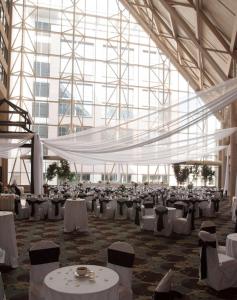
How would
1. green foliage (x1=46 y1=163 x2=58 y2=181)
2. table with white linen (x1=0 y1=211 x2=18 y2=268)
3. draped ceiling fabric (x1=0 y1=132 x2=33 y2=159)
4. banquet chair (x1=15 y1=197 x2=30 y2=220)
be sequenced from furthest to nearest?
green foliage (x1=46 y1=163 x2=58 y2=181) < banquet chair (x1=15 y1=197 x2=30 y2=220) < draped ceiling fabric (x1=0 y1=132 x2=33 y2=159) < table with white linen (x1=0 y1=211 x2=18 y2=268)

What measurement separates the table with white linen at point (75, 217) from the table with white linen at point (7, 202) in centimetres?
364

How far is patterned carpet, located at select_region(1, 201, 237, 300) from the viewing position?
445cm

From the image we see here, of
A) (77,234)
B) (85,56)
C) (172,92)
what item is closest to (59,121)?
(85,56)

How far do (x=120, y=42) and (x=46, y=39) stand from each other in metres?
4.21

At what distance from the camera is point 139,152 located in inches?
341

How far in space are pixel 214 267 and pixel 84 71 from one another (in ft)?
55.6

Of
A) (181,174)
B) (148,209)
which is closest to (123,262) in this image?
(148,209)

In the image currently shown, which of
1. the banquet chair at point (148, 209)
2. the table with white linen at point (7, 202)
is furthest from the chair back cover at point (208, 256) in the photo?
the table with white linen at point (7, 202)

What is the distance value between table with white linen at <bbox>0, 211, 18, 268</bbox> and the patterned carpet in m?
0.14

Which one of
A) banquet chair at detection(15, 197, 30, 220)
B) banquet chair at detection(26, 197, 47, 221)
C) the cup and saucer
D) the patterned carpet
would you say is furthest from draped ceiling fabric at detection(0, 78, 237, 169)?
the cup and saucer

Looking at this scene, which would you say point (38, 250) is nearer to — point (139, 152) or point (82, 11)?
point (139, 152)

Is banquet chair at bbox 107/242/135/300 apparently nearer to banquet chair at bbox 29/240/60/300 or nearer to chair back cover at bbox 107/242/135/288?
chair back cover at bbox 107/242/135/288

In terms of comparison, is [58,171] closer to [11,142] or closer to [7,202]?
[7,202]

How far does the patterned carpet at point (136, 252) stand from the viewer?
14.6 feet
